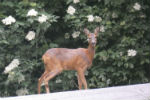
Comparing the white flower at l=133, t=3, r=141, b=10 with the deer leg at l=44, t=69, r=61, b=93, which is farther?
the white flower at l=133, t=3, r=141, b=10

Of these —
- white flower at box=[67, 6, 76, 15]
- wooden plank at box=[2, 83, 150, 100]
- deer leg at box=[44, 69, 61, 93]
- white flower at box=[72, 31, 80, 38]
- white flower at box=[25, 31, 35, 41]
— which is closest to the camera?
wooden plank at box=[2, 83, 150, 100]

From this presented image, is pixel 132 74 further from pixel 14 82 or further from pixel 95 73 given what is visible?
pixel 14 82

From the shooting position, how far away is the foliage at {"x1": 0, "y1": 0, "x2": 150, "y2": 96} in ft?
18.6

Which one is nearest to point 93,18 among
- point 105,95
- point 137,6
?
point 137,6

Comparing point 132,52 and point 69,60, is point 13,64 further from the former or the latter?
point 132,52

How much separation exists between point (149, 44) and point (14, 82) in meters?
2.52

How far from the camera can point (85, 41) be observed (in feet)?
19.5

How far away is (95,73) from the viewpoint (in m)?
5.88

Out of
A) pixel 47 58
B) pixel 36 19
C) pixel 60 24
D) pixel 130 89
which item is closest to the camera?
pixel 130 89

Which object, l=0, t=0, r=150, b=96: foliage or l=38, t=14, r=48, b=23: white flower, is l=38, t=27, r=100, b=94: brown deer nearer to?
l=38, t=14, r=48, b=23: white flower

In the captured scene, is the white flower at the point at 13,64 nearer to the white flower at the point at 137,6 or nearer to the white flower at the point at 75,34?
the white flower at the point at 75,34

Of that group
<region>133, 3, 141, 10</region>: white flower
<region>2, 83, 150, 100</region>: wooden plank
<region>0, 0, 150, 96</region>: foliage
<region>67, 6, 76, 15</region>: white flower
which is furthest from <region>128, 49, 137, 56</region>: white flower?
<region>2, 83, 150, 100</region>: wooden plank

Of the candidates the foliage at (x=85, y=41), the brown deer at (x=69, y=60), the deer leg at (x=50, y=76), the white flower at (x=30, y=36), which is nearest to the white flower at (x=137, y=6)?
the foliage at (x=85, y=41)

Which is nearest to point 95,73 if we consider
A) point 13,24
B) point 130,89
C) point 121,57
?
point 121,57
